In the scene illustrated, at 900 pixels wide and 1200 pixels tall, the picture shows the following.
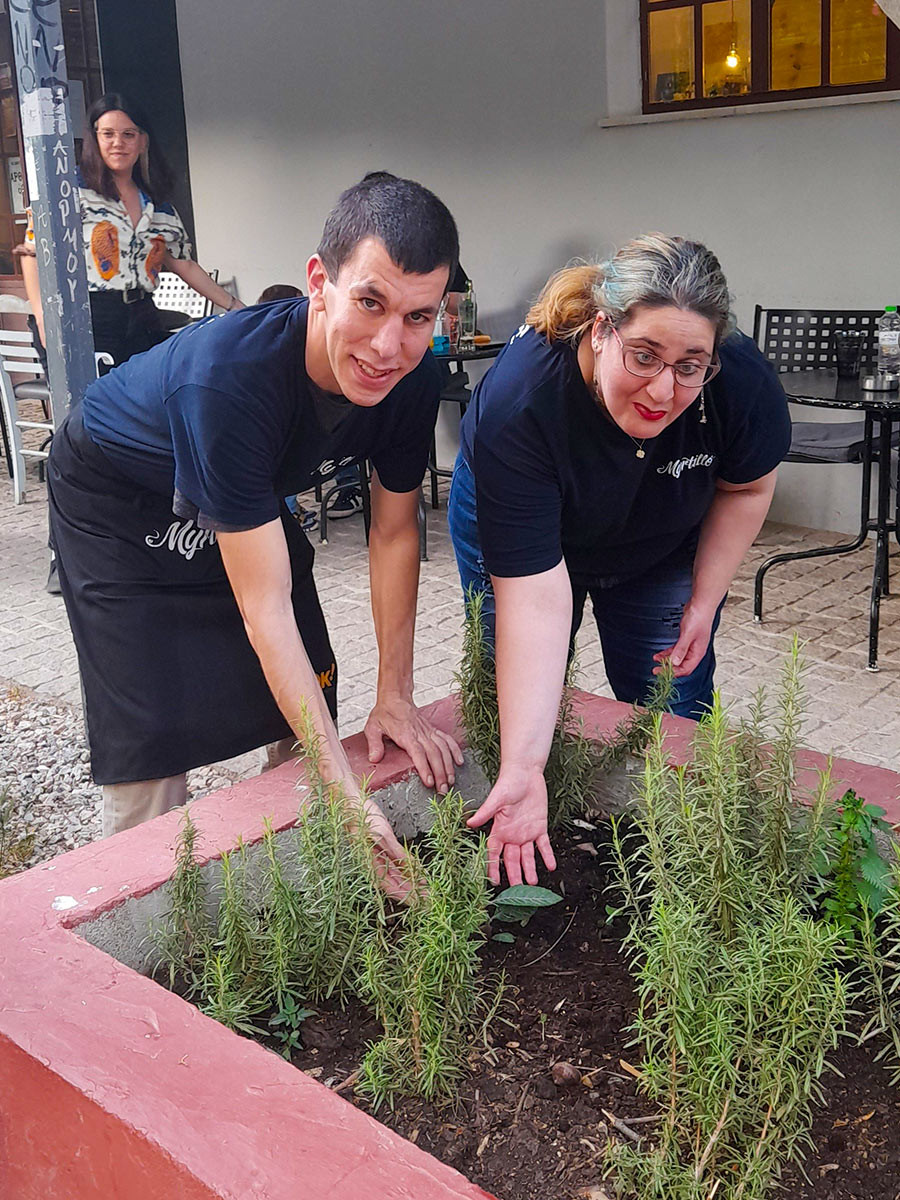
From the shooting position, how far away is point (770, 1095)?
1312 millimetres

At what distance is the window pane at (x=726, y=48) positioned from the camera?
6426 millimetres

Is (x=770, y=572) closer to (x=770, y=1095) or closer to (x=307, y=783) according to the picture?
(x=307, y=783)

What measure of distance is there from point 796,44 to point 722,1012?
19.7 feet

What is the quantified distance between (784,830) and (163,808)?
1.31 m

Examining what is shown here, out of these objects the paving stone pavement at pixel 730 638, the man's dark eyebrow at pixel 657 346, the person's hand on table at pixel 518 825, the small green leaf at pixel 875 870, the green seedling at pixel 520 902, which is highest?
the man's dark eyebrow at pixel 657 346

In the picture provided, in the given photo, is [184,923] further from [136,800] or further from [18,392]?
[18,392]

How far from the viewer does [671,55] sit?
6707 millimetres

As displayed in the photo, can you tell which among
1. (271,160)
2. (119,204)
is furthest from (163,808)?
(271,160)

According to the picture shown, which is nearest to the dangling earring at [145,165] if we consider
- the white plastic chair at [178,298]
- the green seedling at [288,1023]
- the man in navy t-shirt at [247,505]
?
the white plastic chair at [178,298]

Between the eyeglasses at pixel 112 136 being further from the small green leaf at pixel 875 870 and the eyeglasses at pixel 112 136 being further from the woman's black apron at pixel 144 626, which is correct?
the small green leaf at pixel 875 870

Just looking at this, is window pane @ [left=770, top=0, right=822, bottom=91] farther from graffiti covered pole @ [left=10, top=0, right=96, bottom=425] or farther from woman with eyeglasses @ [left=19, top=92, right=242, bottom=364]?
graffiti covered pole @ [left=10, top=0, right=96, bottom=425]

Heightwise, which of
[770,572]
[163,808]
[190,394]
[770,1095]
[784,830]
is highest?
[190,394]

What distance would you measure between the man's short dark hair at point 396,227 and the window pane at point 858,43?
16.5 feet

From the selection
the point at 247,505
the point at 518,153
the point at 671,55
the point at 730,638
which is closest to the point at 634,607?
the point at 247,505
